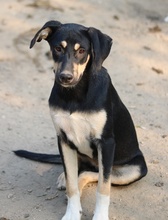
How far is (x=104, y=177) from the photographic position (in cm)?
411

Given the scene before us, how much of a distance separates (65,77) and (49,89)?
3403 mm

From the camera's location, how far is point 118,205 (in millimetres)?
4516

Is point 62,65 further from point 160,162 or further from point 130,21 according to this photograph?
point 130,21

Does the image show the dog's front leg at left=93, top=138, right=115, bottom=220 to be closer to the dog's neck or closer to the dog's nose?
the dog's neck

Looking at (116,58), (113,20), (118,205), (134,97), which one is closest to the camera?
(118,205)

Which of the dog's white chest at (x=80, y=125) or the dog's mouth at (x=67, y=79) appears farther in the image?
the dog's white chest at (x=80, y=125)

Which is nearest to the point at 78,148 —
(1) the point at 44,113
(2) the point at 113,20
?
(1) the point at 44,113

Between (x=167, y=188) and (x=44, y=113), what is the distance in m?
2.16

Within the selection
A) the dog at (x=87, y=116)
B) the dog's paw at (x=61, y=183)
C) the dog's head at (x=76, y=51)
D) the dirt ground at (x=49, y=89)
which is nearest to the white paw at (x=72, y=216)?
the dog at (x=87, y=116)

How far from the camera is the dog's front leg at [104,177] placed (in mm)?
4051

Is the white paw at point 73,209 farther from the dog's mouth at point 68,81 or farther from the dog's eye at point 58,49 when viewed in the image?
the dog's eye at point 58,49

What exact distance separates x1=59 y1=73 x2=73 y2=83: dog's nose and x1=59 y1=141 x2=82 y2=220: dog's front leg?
25.9 inches

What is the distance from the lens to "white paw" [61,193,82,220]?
169 inches

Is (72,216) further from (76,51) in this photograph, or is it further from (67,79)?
(76,51)
